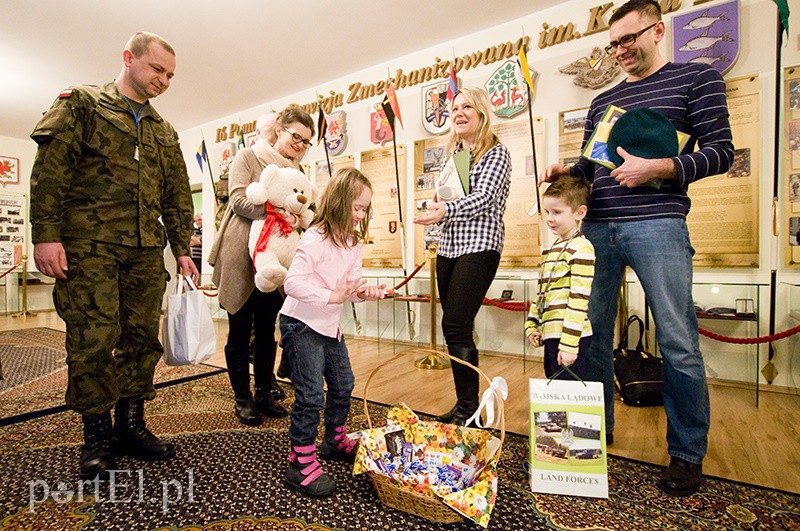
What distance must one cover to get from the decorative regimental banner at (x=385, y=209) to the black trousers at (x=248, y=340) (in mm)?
2282

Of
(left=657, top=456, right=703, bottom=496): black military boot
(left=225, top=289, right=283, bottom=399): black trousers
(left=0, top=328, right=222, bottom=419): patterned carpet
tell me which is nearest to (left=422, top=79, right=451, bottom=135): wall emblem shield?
(left=225, top=289, right=283, bottom=399): black trousers

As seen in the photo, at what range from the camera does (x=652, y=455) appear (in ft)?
5.25

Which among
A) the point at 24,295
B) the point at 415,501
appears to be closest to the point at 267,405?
the point at 415,501

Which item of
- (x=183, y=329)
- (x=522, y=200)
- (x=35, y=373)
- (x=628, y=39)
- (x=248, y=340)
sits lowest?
(x=35, y=373)

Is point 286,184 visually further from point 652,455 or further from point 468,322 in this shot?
point 652,455

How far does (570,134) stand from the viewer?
10.7 ft

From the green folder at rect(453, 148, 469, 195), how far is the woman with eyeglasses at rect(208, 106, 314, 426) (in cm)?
70

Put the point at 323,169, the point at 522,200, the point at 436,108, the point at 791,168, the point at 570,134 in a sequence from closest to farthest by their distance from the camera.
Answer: the point at 791,168, the point at 570,134, the point at 522,200, the point at 436,108, the point at 323,169

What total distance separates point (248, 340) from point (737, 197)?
304 centimetres

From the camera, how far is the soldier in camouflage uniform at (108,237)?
133 cm

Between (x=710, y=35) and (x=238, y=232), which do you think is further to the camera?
(x=710, y=35)

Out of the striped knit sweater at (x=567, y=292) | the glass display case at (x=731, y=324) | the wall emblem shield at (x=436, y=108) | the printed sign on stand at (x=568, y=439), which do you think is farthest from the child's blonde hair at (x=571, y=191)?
the wall emblem shield at (x=436, y=108)

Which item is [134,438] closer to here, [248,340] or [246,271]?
[248,340]

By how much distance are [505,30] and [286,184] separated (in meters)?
2.85
